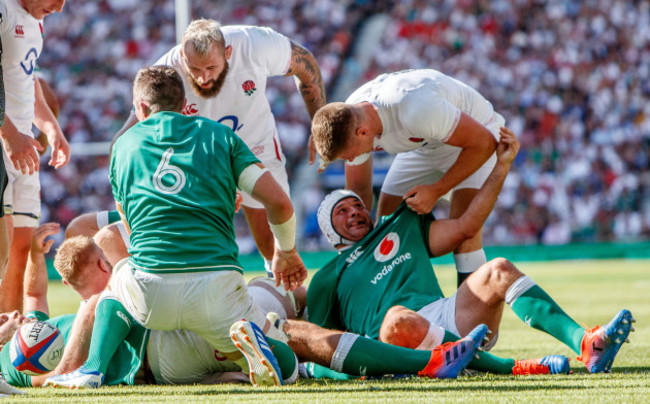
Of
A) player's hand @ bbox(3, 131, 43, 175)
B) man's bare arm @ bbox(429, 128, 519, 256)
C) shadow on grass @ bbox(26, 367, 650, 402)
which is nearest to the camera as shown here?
shadow on grass @ bbox(26, 367, 650, 402)

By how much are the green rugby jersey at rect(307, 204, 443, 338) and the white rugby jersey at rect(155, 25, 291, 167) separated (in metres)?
1.56

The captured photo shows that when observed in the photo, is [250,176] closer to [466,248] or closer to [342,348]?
[342,348]

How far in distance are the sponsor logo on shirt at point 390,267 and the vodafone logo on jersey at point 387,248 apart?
0.04m

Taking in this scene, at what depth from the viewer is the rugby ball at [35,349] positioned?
4312mm

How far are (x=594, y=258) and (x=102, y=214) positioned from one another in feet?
51.4

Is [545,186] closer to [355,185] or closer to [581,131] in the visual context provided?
[581,131]

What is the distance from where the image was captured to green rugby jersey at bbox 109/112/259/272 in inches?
156

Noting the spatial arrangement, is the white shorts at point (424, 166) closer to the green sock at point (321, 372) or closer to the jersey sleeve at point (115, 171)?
the green sock at point (321, 372)

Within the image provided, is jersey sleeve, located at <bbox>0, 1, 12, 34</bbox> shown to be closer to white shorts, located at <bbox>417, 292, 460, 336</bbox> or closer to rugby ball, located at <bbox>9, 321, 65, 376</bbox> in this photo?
rugby ball, located at <bbox>9, 321, 65, 376</bbox>

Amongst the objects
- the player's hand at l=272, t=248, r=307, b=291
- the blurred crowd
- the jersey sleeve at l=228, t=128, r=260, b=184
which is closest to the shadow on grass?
the player's hand at l=272, t=248, r=307, b=291

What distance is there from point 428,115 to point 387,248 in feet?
2.68

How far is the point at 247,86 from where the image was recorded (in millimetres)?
6125

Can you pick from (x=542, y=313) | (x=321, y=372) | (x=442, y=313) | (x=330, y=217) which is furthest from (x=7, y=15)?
(x=542, y=313)

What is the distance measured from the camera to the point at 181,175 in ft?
13.1
